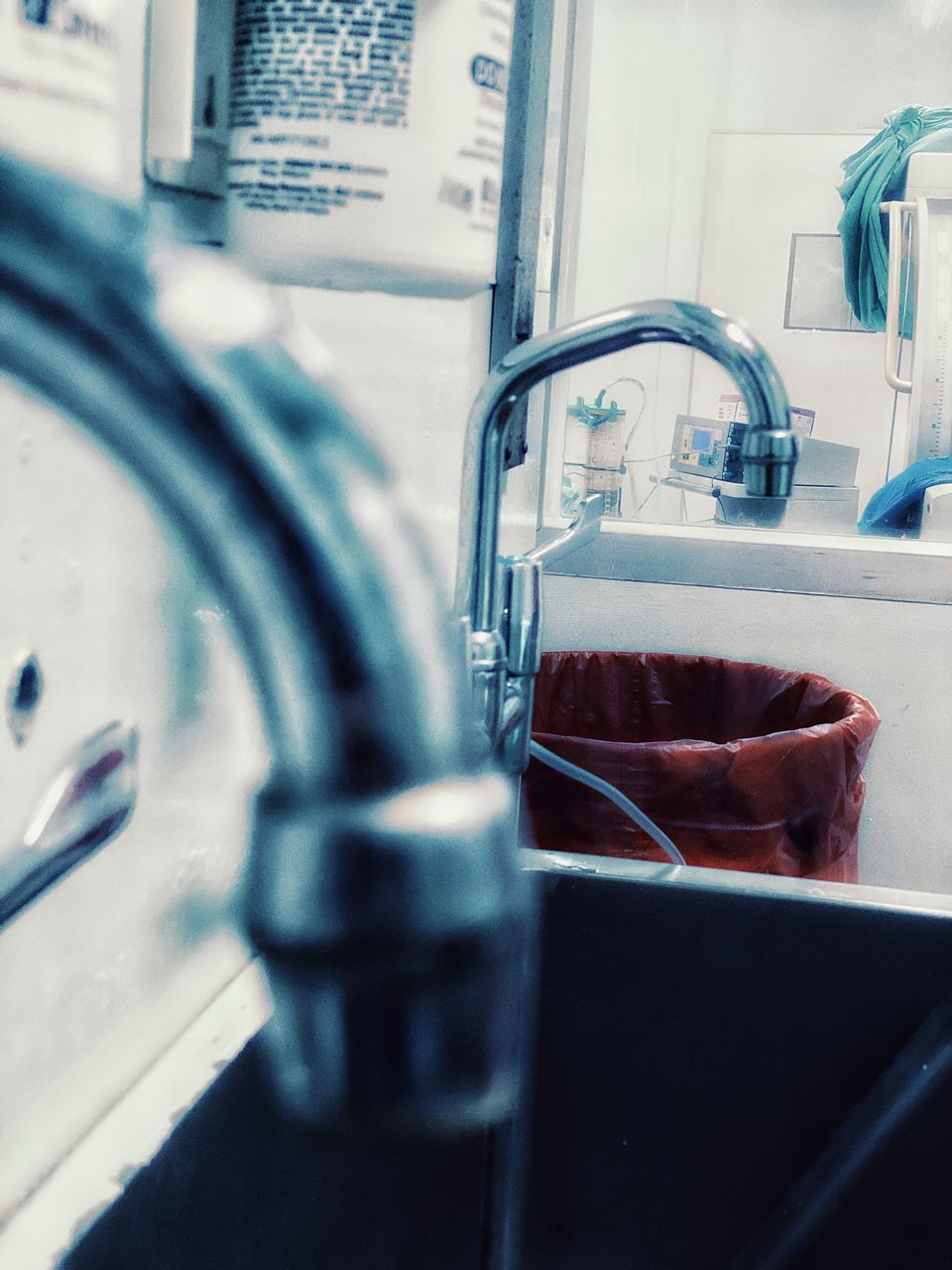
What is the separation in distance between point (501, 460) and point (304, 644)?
0.48m

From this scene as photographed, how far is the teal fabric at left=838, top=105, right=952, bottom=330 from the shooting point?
2.56 meters

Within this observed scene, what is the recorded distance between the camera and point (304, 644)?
12 centimetres

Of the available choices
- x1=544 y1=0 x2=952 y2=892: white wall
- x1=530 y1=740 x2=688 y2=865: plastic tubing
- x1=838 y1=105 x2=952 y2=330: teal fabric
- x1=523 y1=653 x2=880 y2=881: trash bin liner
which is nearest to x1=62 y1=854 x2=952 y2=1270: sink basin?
x1=530 y1=740 x2=688 y2=865: plastic tubing

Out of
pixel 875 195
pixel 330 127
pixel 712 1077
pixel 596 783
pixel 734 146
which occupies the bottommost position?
pixel 712 1077

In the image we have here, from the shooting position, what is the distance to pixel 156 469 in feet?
0.42

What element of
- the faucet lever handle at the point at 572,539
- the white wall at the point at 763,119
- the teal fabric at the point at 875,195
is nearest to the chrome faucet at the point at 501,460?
the faucet lever handle at the point at 572,539

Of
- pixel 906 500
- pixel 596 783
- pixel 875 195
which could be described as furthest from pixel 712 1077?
pixel 875 195

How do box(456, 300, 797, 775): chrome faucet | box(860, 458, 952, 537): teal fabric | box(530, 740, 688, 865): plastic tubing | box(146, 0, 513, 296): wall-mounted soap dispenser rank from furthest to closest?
box(860, 458, 952, 537): teal fabric → box(530, 740, 688, 865): plastic tubing → box(456, 300, 797, 775): chrome faucet → box(146, 0, 513, 296): wall-mounted soap dispenser

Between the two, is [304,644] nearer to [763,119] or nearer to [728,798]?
[728,798]

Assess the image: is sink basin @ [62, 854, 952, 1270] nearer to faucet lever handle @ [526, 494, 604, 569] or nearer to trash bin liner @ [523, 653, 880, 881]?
faucet lever handle @ [526, 494, 604, 569]

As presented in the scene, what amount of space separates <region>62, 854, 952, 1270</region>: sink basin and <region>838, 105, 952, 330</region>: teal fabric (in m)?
2.18

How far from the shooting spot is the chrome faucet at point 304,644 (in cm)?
12

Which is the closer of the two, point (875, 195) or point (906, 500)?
point (906, 500)

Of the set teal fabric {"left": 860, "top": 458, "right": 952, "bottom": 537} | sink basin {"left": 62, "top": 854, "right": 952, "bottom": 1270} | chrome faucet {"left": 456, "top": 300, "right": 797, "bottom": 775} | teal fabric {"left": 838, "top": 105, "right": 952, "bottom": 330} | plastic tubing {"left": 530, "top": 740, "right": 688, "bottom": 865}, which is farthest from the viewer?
teal fabric {"left": 838, "top": 105, "right": 952, "bottom": 330}
